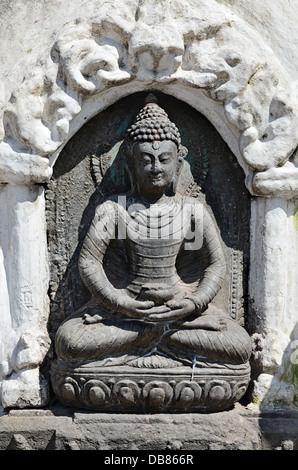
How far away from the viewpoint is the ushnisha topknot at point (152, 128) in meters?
4.63

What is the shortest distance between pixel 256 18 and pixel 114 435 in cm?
297

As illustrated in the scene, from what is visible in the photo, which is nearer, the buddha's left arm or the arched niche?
the buddha's left arm

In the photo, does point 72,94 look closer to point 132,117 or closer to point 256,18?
point 132,117

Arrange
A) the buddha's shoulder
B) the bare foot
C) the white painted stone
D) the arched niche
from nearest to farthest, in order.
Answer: the bare foot < the white painted stone < the buddha's shoulder < the arched niche

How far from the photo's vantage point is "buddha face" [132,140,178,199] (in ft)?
15.2

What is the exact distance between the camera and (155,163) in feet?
15.2

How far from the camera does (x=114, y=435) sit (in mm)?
4473

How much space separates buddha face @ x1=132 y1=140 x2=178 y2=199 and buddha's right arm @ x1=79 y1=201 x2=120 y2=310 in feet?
0.98

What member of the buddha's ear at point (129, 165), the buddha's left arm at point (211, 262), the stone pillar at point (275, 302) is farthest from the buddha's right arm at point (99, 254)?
the stone pillar at point (275, 302)

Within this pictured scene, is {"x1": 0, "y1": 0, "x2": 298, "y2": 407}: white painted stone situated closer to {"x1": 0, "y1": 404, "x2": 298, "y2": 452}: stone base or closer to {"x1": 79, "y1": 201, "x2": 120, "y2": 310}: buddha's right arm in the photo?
{"x1": 0, "y1": 404, "x2": 298, "y2": 452}: stone base

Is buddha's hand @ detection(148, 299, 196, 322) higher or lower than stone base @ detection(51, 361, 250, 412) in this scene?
higher

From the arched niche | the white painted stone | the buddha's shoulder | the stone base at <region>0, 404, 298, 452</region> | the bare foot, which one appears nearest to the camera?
the stone base at <region>0, 404, 298, 452</region>

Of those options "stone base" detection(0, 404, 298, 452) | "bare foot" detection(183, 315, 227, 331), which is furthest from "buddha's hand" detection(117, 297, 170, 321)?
"stone base" detection(0, 404, 298, 452)

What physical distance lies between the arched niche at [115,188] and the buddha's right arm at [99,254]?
20cm
